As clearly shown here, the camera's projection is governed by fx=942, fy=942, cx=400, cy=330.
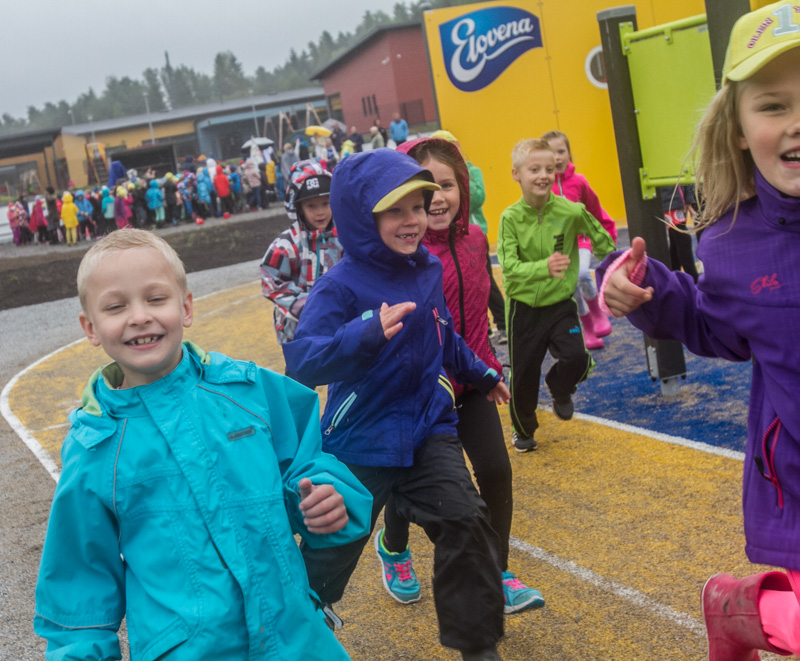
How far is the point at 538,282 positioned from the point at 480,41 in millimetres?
10114

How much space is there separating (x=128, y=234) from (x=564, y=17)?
45.2ft

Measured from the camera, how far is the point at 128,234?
8.68ft

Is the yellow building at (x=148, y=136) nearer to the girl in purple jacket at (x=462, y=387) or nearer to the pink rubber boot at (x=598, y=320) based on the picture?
the pink rubber boot at (x=598, y=320)

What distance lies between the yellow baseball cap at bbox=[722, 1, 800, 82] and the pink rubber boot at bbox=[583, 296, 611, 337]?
6793 mm

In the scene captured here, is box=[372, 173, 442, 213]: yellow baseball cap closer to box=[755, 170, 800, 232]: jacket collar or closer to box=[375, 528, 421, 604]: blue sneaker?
box=[755, 170, 800, 232]: jacket collar

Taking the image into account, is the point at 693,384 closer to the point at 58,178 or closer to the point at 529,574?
the point at 529,574

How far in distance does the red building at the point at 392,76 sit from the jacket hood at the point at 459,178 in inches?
2181

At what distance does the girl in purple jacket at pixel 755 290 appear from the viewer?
8.10 feet

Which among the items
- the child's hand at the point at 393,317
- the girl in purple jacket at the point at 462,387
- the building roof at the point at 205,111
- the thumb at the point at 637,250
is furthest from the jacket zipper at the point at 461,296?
the building roof at the point at 205,111

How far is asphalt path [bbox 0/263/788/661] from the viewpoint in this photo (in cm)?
393

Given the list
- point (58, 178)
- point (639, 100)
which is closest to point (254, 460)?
point (639, 100)

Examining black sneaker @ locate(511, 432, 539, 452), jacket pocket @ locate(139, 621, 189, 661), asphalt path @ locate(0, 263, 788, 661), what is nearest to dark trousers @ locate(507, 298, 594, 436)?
black sneaker @ locate(511, 432, 539, 452)

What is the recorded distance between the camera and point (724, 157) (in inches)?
107

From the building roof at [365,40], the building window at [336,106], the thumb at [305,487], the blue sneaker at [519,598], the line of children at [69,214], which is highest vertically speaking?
the building roof at [365,40]
